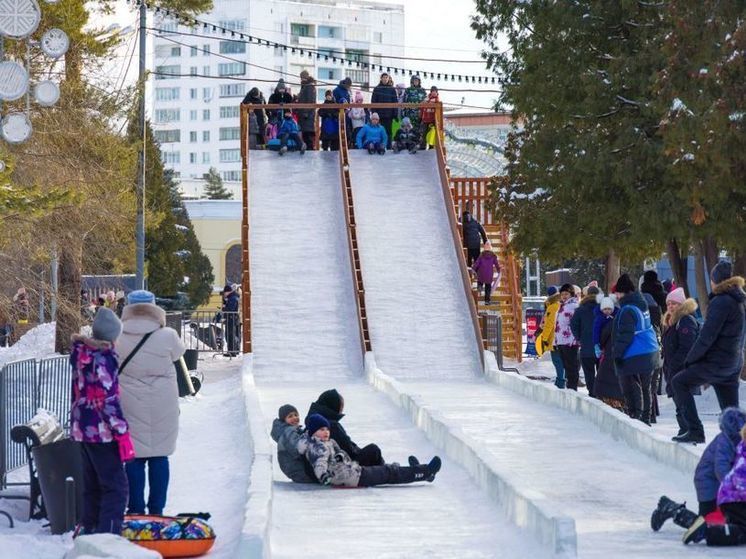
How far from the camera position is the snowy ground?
34.6ft

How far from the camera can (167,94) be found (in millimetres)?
146000

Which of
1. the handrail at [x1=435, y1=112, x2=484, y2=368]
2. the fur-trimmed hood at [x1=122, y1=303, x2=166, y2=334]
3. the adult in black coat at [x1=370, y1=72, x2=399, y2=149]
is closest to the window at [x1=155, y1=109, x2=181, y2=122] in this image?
the adult in black coat at [x1=370, y1=72, x2=399, y2=149]

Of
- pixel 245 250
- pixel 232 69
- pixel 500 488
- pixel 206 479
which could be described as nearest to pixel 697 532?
pixel 500 488

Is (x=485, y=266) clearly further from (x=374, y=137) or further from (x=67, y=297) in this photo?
(x=67, y=297)

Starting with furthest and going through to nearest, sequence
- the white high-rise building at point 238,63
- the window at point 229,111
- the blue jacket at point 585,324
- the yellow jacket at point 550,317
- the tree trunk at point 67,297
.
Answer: the window at point 229,111
the white high-rise building at point 238,63
the tree trunk at point 67,297
the yellow jacket at point 550,317
the blue jacket at point 585,324

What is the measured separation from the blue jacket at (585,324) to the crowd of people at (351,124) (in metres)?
15.1

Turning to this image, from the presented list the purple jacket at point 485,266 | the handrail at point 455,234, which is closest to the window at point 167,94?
the handrail at point 455,234

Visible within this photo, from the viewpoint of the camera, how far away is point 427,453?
47.9 feet

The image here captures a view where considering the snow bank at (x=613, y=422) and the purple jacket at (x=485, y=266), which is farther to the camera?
the purple jacket at (x=485, y=266)

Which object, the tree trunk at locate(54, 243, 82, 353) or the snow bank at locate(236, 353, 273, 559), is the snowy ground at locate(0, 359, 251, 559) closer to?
the snow bank at locate(236, 353, 273, 559)

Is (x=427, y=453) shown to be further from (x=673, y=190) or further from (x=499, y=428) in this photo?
(x=673, y=190)

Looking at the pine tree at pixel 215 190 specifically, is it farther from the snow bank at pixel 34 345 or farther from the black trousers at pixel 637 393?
the black trousers at pixel 637 393

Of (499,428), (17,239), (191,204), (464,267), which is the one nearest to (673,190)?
(464,267)

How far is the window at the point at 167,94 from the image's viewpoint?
145375 millimetres
